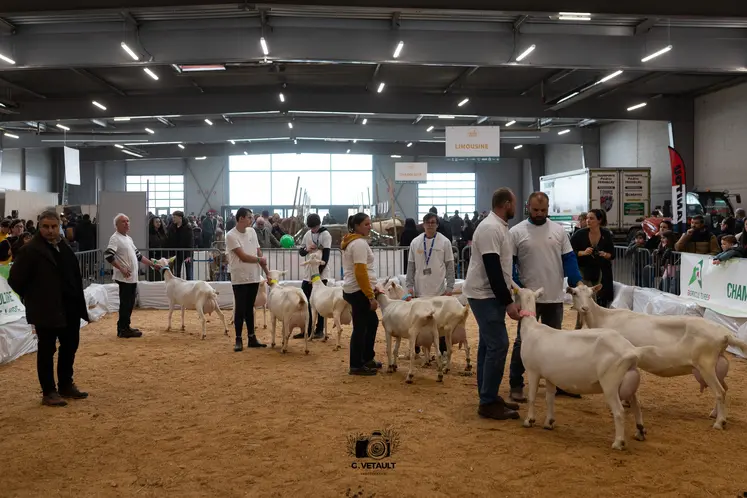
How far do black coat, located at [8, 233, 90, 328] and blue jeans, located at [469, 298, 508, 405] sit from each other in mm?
3977

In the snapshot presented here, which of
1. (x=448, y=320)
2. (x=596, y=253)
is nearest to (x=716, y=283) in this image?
(x=596, y=253)

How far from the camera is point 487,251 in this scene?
211 inches

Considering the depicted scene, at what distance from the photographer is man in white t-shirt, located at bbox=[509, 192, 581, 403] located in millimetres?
5902

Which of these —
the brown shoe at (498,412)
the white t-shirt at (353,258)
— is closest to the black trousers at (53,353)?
the white t-shirt at (353,258)

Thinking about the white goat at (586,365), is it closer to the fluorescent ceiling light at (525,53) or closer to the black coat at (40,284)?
the black coat at (40,284)

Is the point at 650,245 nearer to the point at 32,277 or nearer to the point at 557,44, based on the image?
the point at 557,44

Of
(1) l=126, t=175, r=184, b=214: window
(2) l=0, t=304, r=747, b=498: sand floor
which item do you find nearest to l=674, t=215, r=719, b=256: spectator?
(2) l=0, t=304, r=747, b=498: sand floor

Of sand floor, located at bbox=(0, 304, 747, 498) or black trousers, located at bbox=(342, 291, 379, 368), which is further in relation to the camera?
black trousers, located at bbox=(342, 291, 379, 368)

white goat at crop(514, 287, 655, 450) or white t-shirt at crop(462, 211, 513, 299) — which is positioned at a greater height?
white t-shirt at crop(462, 211, 513, 299)

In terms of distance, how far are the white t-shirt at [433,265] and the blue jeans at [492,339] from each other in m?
2.09

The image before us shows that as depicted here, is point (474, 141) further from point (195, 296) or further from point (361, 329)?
point (361, 329)

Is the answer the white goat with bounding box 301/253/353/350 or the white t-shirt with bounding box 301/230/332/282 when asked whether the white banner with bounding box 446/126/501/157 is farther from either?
the white goat with bounding box 301/253/353/350

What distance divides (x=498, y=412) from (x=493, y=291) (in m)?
1.12

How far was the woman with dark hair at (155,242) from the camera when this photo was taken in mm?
15281
